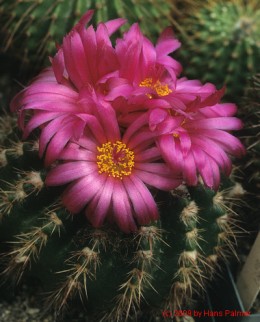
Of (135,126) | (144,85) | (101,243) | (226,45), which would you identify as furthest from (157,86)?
(226,45)

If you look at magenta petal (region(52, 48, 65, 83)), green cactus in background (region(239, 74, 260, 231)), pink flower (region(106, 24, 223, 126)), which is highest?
magenta petal (region(52, 48, 65, 83))

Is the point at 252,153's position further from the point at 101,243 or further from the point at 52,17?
the point at 52,17

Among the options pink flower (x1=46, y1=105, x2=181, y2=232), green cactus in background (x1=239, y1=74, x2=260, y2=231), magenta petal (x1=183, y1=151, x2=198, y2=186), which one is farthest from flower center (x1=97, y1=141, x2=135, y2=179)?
green cactus in background (x1=239, y1=74, x2=260, y2=231)

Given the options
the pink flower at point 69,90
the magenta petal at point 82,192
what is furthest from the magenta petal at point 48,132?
the magenta petal at point 82,192

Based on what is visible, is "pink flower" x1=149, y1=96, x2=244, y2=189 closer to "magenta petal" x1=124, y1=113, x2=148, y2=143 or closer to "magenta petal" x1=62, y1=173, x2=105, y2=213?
"magenta petal" x1=124, y1=113, x2=148, y2=143

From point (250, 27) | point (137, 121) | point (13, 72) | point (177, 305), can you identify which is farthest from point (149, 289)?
point (13, 72)
